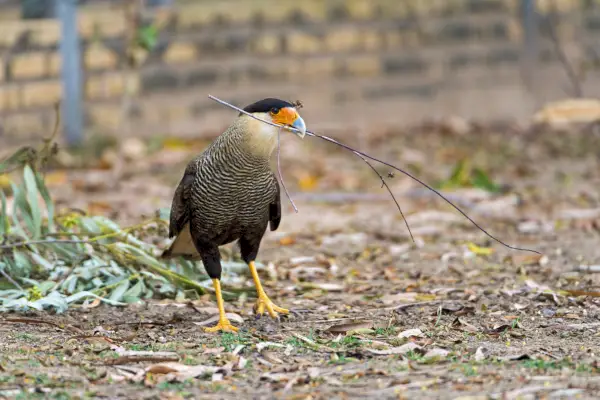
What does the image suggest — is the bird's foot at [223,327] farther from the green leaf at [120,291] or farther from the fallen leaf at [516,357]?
the fallen leaf at [516,357]

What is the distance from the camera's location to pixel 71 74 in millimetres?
10805

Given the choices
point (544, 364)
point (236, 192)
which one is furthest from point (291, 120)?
point (544, 364)

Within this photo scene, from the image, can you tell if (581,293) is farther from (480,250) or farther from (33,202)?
(33,202)

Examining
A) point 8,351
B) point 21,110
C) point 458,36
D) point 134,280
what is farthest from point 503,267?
point 458,36

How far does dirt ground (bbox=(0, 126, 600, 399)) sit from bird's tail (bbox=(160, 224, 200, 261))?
9.8 inches

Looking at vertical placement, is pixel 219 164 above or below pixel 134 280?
above

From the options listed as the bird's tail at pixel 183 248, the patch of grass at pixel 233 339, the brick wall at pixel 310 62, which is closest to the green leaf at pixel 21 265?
the bird's tail at pixel 183 248

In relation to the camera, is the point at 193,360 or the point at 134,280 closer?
the point at 193,360

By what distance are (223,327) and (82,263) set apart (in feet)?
3.80

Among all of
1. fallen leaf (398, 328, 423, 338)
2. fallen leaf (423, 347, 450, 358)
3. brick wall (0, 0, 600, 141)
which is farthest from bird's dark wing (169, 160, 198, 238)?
brick wall (0, 0, 600, 141)

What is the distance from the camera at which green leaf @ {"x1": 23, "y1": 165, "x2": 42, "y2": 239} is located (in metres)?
5.87

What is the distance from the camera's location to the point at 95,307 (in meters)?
5.50

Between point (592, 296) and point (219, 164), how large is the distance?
2050 millimetres

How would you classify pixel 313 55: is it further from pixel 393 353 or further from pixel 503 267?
pixel 393 353
